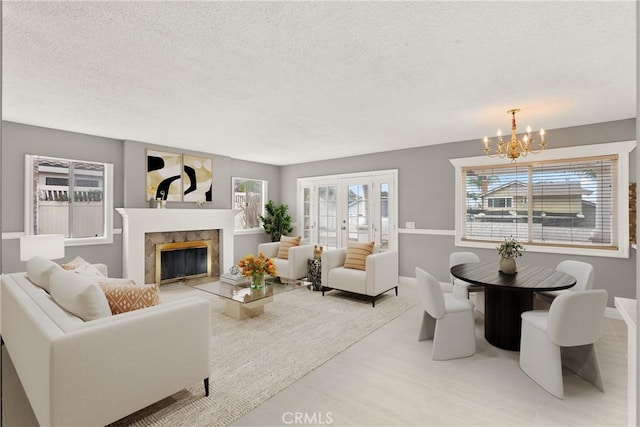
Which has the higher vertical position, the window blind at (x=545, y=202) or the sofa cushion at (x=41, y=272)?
the window blind at (x=545, y=202)

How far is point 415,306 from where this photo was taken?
177 inches

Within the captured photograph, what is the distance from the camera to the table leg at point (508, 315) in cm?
318

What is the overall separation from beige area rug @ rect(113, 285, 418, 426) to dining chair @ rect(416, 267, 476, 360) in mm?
817

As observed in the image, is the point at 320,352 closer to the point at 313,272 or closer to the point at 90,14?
the point at 313,272

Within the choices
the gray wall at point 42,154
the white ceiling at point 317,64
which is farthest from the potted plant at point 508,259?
the gray wall at point 42,154

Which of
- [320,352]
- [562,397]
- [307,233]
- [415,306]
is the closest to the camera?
[562,397]

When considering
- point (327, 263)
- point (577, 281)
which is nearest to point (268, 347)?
point (327, 263)

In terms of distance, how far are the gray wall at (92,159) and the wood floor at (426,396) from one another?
84.9 inches

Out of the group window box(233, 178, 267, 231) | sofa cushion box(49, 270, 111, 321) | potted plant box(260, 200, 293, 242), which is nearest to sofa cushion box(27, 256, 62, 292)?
sofa cushion box(49, 270, 111, 321)

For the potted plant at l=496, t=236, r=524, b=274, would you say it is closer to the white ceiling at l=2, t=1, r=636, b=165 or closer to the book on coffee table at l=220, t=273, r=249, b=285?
the white ceiling at l=2, t=1, r=636, b=165

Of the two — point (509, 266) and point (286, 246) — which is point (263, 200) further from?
point (509, 266)

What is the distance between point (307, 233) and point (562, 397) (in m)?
5.46

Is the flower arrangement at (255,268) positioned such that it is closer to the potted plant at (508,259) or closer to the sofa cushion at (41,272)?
the sofa cushion at (41,272)

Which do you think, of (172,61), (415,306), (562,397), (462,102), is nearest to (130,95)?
(172,61)
